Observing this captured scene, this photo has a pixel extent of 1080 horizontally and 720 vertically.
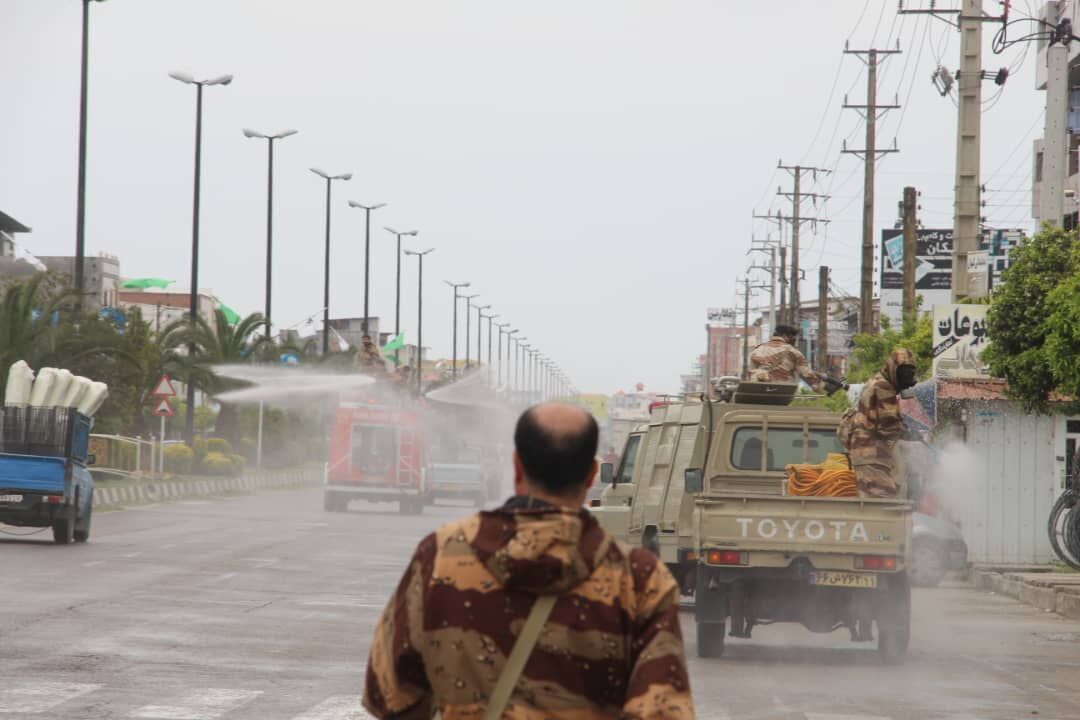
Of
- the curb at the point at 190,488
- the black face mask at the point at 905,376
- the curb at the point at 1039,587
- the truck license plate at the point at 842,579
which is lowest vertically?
the curb at the point at 190,488

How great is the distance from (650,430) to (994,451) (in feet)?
33.5

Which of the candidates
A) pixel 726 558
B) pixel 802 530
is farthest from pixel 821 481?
pixel 726 558

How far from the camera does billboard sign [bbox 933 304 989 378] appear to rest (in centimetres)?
2856

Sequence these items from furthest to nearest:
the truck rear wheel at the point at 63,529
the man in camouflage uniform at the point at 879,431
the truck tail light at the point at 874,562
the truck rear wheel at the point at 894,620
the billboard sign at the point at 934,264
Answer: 1. the billboard sign at the point at 934,264
2. the truck rear wheel at the point at 63,529
3. the man in camouflage uniform at the point at 879,431
4. the truck rear wheel at the point at 894,620
5. the truck tail light at the point at 874,562

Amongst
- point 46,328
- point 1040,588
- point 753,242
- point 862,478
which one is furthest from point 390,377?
point 753,242

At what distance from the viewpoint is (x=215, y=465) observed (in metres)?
60.1

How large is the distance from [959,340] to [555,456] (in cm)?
2529

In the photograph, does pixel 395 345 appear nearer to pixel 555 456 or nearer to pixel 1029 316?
pixel 1029 316

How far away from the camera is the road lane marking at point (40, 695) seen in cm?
1067

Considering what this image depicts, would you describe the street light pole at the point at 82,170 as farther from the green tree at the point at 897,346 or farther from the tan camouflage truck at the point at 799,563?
the tan camouflage truck at the point at 799,563

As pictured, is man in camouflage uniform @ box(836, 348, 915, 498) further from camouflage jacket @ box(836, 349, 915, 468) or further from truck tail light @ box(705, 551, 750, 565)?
truck tail light @ box(705, 551, 750, 565)

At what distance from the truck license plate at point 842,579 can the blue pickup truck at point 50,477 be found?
14.8m

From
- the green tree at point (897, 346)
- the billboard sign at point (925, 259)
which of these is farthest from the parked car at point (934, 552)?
the billboard sign at point (925, 259)

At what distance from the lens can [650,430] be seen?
18.8 m
